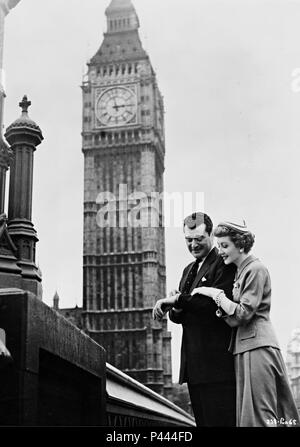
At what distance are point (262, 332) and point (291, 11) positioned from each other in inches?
91.5

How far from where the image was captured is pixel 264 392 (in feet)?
10.1

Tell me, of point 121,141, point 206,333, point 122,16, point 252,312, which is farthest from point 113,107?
point 252,312

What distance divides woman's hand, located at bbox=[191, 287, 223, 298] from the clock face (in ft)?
9.01

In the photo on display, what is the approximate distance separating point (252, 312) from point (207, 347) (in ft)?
1.05

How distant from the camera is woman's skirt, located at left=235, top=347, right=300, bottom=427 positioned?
3.09 metres

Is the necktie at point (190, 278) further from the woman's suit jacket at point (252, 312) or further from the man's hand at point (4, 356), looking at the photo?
the man's hand at point (4, 356)

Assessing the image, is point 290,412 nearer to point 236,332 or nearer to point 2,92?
point 236,332

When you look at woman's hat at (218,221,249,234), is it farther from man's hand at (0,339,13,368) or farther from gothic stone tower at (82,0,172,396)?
man's hand at (0,339,13,368)

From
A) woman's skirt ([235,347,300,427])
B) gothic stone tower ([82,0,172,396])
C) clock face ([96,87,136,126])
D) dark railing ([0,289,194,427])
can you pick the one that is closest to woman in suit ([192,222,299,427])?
woman's skirt ([235,347,300,427])

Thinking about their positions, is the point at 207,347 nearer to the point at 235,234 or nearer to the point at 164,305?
the point at 164,305

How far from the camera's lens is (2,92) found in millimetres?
4520

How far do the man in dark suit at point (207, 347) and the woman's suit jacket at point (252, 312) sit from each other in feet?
0.24
